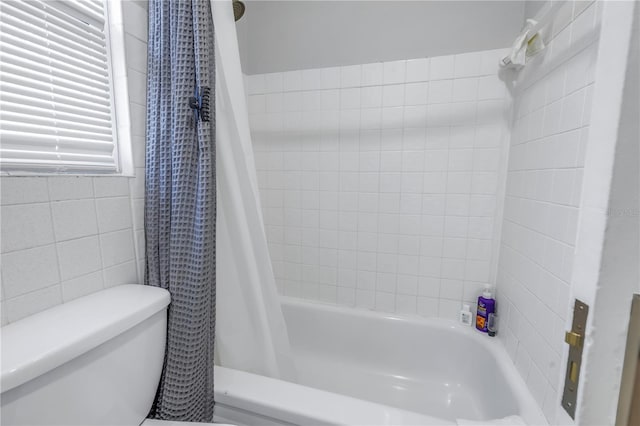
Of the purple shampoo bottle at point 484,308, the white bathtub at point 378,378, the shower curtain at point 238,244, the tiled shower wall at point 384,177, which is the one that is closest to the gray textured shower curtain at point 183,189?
the shower curtain at point 238,244

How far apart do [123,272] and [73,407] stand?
0.37 meters

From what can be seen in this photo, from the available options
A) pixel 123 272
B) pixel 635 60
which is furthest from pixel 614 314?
pixel 123 272

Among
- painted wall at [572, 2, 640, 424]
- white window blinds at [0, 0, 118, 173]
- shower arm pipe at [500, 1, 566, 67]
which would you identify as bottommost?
painted wall at [572, 2, 640, 424]

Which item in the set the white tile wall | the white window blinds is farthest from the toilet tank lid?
the white tile wall

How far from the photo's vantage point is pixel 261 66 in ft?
5.59

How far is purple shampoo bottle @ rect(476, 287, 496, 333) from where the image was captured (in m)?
1.35

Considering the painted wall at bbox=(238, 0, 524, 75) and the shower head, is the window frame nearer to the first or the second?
the shower head

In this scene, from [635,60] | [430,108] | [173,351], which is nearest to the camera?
[635,60]

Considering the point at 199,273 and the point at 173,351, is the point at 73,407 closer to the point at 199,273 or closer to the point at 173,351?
the point at 173,351

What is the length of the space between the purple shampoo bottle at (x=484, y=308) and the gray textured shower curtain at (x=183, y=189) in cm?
124

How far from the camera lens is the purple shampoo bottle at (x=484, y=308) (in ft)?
4.42

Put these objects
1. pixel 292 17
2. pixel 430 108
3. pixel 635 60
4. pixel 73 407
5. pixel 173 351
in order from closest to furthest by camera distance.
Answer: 1. pixel 635 60
2. pixel 73 407
3. pixel 173 351
4. pixel 430 108
5. pixel 292 17

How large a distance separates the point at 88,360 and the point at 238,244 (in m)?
0.48

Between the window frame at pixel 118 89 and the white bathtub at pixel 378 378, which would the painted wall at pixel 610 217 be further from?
the window frame at pixel 118 89
